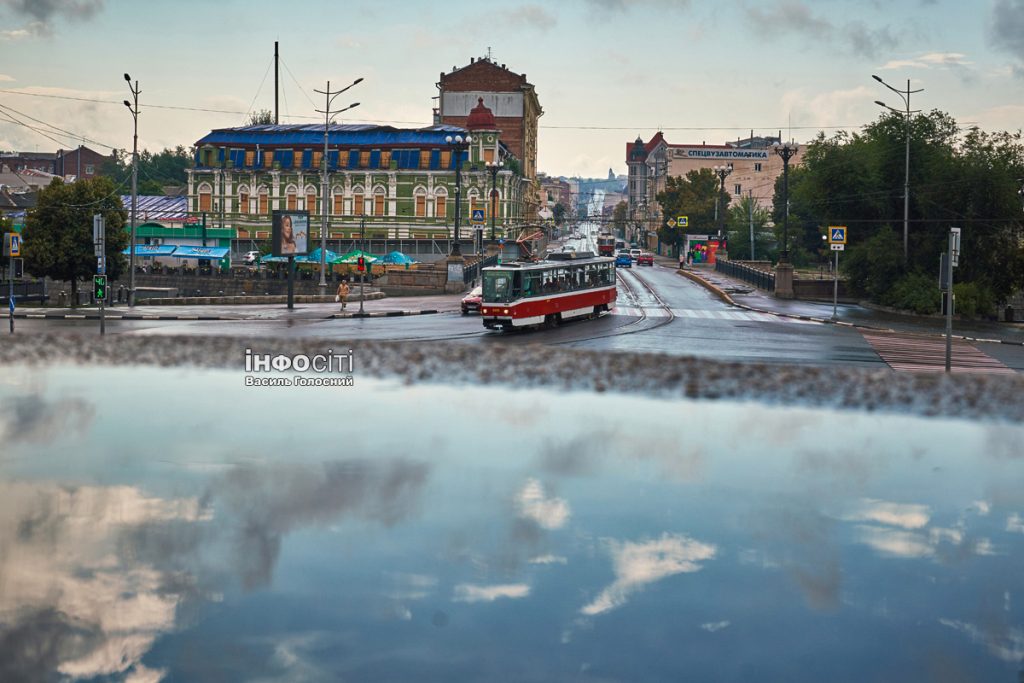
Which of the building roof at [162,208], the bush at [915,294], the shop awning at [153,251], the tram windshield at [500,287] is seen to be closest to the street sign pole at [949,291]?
the tram windshield at [500,287]

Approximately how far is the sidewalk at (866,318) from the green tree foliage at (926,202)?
7.35ft

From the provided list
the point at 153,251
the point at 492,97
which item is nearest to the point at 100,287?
the point at 153,251

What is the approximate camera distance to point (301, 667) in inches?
445

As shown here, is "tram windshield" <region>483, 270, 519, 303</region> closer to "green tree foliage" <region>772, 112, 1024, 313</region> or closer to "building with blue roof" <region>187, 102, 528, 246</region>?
"green tree foliage" <region>772, 112, 1024, 313</region>

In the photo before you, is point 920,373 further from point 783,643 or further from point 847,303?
point 847,303

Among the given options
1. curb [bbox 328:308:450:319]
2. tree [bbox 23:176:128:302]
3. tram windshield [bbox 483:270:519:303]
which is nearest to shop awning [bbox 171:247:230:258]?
tree [bbox 23:176:128:302]

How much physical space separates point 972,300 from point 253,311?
34410mm

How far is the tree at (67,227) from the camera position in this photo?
60.2m

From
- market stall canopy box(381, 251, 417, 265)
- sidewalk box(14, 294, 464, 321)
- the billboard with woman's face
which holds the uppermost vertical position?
the billboard with woman's face

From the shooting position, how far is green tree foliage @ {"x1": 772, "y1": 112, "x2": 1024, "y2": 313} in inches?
2104

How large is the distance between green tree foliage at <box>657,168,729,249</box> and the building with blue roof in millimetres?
32771

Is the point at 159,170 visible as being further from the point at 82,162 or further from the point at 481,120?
the point at 481,120

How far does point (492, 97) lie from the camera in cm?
13262

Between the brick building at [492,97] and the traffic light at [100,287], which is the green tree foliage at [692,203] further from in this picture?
the traffic light at [100,287]
